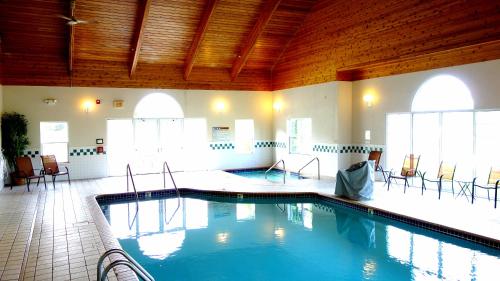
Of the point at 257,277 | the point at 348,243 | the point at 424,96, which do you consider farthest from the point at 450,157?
the point at 257,277

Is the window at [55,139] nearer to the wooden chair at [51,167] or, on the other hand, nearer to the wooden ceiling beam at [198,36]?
the wooden chair at [51,167]

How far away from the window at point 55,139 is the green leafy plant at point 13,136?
22.3 inches

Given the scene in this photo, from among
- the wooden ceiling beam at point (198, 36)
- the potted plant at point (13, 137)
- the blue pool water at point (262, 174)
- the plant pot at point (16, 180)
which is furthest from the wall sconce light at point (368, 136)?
the plant pot at point (16, 180)

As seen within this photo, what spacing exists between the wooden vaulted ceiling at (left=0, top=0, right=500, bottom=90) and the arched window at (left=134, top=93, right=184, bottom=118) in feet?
1.41

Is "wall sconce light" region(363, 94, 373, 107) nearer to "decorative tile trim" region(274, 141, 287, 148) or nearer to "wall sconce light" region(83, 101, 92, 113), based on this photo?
"decorative tile trim" region(274, 141, 287, 148)

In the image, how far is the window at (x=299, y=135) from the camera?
11.9 m

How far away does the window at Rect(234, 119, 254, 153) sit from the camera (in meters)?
13.1

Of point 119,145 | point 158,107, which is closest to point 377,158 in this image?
point 158,107

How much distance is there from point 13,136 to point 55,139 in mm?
1138

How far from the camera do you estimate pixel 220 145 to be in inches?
501

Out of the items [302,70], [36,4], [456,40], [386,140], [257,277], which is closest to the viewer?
[257,277]

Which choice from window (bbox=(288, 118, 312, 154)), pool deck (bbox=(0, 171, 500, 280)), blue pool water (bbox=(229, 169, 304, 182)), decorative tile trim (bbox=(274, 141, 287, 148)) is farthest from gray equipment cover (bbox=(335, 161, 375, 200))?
decorative tile trim (bbox=(274, 141, 287, 148))

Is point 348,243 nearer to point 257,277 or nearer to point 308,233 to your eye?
point 308,233

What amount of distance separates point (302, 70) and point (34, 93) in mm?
7323
